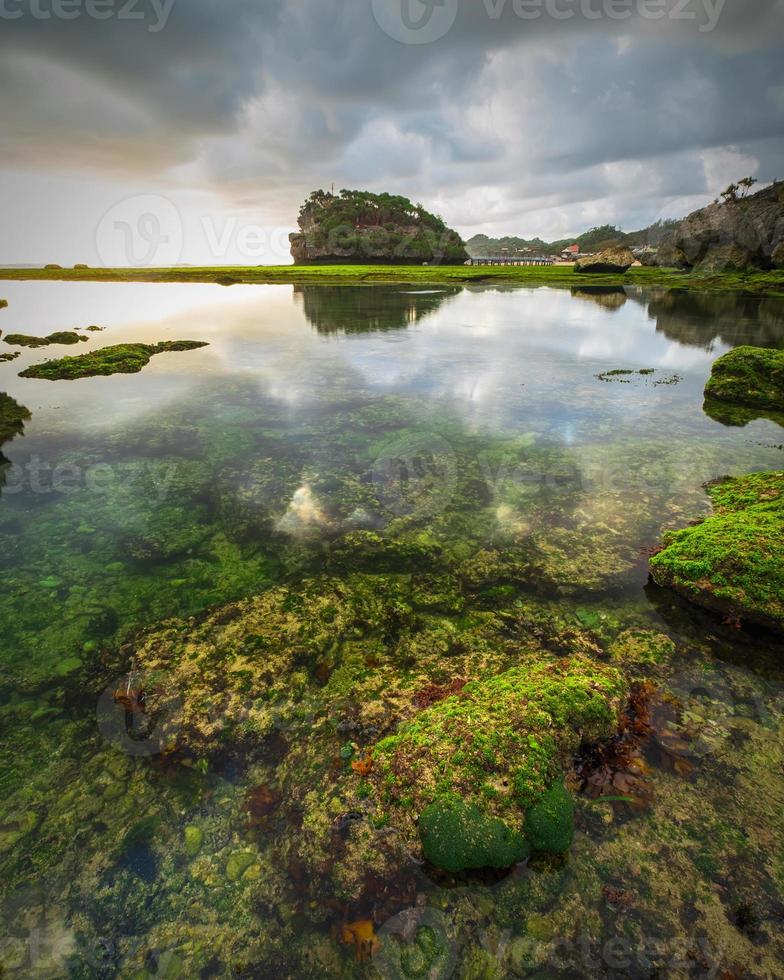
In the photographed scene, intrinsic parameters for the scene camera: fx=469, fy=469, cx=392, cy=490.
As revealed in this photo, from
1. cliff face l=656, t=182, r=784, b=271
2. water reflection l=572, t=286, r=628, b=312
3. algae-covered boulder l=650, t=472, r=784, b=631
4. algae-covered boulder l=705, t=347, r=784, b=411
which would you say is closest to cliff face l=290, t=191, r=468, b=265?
cliff face l=656, t=182, r=784, b=271

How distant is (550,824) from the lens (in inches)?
159

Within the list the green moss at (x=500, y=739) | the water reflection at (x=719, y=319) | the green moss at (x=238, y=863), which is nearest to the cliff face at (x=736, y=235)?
the water reflection at (x=719, y=319)

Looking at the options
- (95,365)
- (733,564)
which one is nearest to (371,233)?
(95,365)

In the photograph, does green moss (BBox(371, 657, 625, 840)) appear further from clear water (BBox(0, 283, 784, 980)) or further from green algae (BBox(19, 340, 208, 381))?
green algae (BBox(19, 340, 208, 381))

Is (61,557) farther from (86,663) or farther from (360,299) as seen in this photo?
(360,299)

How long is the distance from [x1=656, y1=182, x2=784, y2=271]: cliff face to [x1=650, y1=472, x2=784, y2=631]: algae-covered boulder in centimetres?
8699

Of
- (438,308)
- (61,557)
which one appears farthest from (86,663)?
(438,308)

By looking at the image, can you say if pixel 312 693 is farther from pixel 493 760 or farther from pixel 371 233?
pixel 371 233

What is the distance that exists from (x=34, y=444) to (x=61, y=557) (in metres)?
7.47

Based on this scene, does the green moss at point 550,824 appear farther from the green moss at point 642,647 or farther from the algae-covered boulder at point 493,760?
the green moss at point 642,647

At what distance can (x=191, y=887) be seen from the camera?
152 inches

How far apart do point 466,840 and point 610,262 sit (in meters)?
108

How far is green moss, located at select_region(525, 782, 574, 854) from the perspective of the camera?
3.99 meters

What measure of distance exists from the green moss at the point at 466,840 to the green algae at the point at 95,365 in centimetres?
2349
